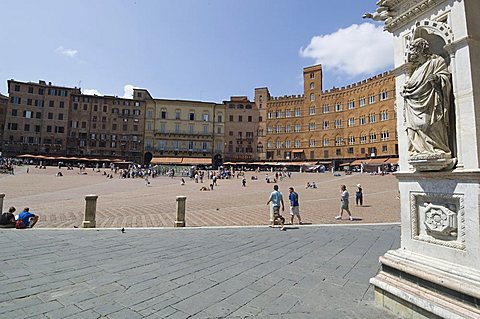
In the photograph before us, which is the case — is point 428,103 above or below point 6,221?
above

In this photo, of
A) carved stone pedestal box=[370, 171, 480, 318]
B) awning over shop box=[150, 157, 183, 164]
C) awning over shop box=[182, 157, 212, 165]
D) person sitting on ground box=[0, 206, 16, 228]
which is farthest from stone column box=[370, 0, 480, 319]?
awning over shop box=[150, 157, 183, 164]

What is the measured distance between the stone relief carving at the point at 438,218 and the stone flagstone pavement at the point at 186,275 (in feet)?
3.10

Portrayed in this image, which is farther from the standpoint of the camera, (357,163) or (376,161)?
(357,163)

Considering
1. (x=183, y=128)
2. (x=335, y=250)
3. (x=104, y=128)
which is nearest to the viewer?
(x=335, y=250)

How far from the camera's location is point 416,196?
295 cm

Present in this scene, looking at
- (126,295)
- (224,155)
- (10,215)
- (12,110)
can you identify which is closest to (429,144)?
(126,295)

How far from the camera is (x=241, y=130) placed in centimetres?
6712

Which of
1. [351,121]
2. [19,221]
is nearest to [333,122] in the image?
[351,121]

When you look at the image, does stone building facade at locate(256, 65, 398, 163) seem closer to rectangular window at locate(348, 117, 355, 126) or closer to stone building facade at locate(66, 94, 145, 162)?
rectangular window at locate(348, 117, 355, 126)

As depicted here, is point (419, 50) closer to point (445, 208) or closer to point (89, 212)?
point (445, 208)

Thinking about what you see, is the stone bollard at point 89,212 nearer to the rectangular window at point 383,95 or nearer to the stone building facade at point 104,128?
the rectangular window at point 383,95

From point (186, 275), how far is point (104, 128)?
212 ft

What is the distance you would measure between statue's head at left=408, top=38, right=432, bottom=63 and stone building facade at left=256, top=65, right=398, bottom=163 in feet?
160

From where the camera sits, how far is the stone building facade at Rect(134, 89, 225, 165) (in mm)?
63812
